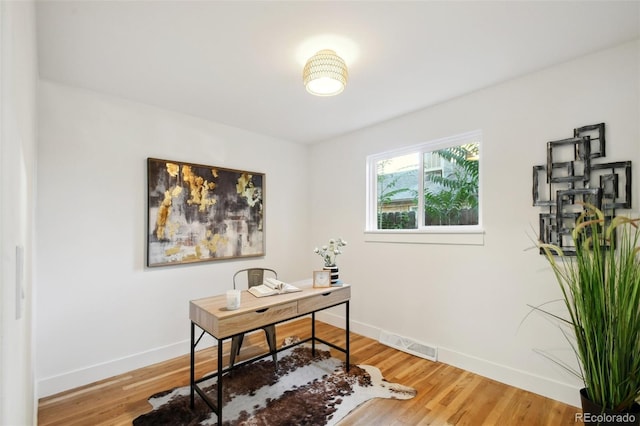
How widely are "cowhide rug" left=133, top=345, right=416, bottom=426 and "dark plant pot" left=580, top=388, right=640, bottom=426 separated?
1.05m

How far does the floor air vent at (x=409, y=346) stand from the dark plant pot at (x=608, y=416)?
1.27 meters

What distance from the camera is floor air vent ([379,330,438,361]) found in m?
2.92

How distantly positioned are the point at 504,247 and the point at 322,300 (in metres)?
1.57

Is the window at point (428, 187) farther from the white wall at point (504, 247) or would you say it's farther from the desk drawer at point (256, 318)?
the desk drawer at point (256, 318)

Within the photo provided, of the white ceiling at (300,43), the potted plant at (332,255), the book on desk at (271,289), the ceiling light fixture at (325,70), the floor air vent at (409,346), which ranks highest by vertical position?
the white ceiling at (300,43)

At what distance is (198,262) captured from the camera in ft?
10.5

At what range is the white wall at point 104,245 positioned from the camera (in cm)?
240

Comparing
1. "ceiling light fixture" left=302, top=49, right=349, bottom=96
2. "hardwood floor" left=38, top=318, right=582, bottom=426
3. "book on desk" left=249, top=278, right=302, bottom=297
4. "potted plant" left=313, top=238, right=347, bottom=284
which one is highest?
"ceiling light fixture" left=302, top=49, right=349, bottom=96

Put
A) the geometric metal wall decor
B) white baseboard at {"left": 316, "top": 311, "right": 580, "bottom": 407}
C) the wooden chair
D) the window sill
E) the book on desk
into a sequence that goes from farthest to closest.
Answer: the window sill → the wooden chair → the book on desk → white baseboard at {"left": 316, "top": 311, "right": 580, "bottom": 407} → the geometric metal wall decor

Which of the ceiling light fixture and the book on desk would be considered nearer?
the ceiling light fixture

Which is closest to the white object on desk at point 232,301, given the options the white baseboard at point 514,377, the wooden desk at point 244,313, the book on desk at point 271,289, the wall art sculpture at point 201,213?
the wooden desk at point 244,313

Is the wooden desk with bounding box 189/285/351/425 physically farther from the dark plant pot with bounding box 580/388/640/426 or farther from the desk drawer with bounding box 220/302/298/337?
the dark plant pot with bounding box 580/388/640/426

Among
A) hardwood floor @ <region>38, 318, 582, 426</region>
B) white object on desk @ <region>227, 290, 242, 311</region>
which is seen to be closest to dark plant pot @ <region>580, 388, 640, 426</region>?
hardwood floor @ <region>38, 318, 582, 426</region>

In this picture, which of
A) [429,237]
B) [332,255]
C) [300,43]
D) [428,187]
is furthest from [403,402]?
[300,43]
